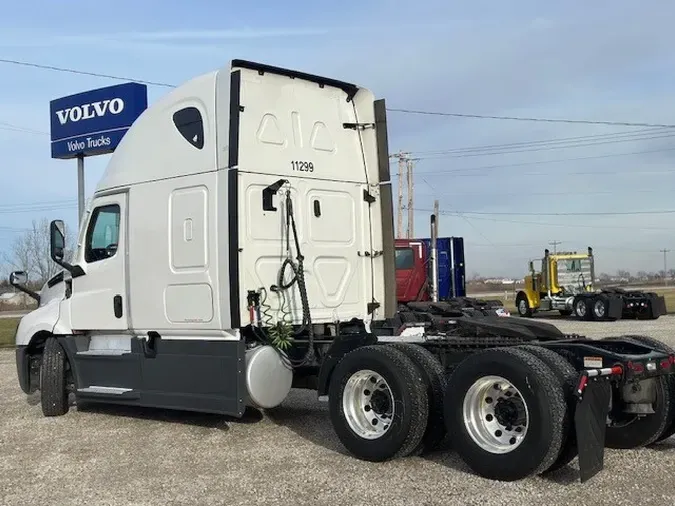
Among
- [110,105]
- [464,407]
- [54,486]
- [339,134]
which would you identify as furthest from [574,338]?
[110,105]

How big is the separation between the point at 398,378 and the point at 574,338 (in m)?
1.61

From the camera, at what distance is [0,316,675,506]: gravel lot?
561 centimetres

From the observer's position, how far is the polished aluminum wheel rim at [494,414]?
5820mm

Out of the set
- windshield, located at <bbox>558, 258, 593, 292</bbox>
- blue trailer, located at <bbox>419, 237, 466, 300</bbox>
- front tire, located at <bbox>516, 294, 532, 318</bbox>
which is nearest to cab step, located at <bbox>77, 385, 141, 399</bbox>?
blue trailer, located at <bbox>419, 237, 466, 300</bbox>

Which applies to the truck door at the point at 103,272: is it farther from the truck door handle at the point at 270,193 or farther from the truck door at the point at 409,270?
the truck door at the point at 409,270

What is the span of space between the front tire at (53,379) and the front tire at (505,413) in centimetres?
538

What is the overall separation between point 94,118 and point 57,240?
11.7 metres

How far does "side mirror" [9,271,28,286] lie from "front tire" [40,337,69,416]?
805 millimetres

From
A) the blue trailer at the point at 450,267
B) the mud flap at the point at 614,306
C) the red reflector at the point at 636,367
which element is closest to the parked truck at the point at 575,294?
the mud flap at the point at 614,306

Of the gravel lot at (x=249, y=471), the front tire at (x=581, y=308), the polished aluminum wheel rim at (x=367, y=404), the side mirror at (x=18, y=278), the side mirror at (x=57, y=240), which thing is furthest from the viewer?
the front tire at (x=581, y=308)

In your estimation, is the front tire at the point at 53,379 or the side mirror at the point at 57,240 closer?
the side mirror at the point at 57,240

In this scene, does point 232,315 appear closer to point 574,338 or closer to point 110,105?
point 574,338

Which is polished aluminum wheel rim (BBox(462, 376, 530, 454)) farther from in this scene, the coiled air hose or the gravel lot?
the coiled air hose

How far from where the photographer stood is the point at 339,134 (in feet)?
28.9
